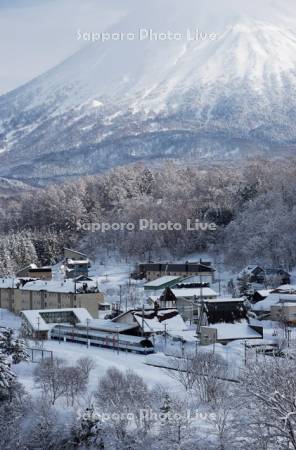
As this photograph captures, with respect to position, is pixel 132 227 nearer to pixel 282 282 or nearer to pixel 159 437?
pixel 282 282

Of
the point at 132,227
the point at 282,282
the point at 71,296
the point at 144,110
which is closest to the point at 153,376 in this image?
the point at 71,296

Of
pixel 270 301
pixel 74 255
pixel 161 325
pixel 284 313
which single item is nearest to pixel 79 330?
pixel 161 325

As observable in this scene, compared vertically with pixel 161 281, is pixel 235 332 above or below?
below

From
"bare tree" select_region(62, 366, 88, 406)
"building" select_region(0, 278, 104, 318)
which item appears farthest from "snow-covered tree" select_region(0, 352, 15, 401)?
"building" select_region(0, 278, 104, 318)

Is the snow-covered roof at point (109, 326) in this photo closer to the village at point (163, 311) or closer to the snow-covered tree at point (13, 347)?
the village at point (163, 311)

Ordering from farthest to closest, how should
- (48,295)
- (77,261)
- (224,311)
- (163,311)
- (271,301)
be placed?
(77,261) < (48,295) < (271,301) < (163,311) < (224,311)

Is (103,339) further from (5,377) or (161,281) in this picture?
(161,281)
